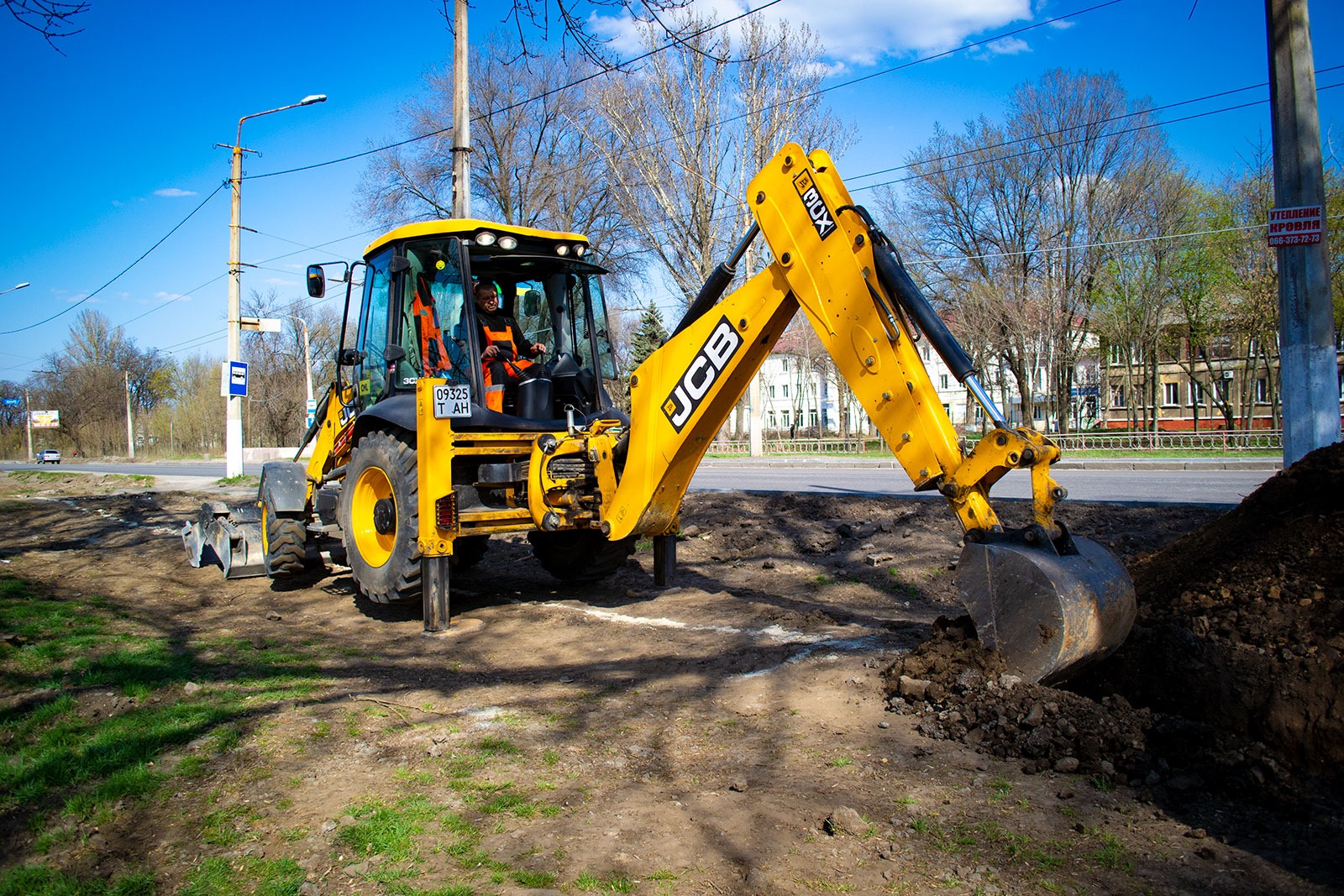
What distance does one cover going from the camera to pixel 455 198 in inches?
575

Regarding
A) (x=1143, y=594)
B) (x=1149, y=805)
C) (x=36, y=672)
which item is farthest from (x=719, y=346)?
(x=36, y=672)

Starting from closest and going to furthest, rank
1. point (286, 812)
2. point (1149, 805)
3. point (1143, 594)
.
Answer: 1. point (1149, 805)
2. point (286, 812)
3. point (1143, 594)

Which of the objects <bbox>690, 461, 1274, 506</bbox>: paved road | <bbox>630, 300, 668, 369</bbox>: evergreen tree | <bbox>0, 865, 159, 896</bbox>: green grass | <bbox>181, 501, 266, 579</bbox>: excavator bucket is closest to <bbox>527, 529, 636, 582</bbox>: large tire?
<bbox>181, 501, 266, 579</bbox>: excavator bucket

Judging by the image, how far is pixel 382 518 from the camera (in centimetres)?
692

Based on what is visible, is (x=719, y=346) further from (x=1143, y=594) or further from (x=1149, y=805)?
(x=1149, y=805)

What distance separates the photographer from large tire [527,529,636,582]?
7922mm

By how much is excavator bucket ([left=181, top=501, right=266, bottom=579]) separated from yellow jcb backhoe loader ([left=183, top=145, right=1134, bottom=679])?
0.08 ft

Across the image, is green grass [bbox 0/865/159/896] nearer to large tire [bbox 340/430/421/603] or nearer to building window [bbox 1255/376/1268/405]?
large tire [bbox 340/430/421/603]

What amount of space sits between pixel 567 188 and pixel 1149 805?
3455 cm

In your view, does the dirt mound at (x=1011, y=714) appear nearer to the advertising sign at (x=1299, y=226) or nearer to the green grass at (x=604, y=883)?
the green grass at (x=604, y=883)

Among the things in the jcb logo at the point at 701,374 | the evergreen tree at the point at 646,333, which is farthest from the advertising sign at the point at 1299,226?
the evergreen tree at the point at 646,333

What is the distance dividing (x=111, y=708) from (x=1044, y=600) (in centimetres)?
469

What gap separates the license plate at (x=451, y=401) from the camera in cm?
628

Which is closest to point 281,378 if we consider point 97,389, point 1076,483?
A: point 97,389
